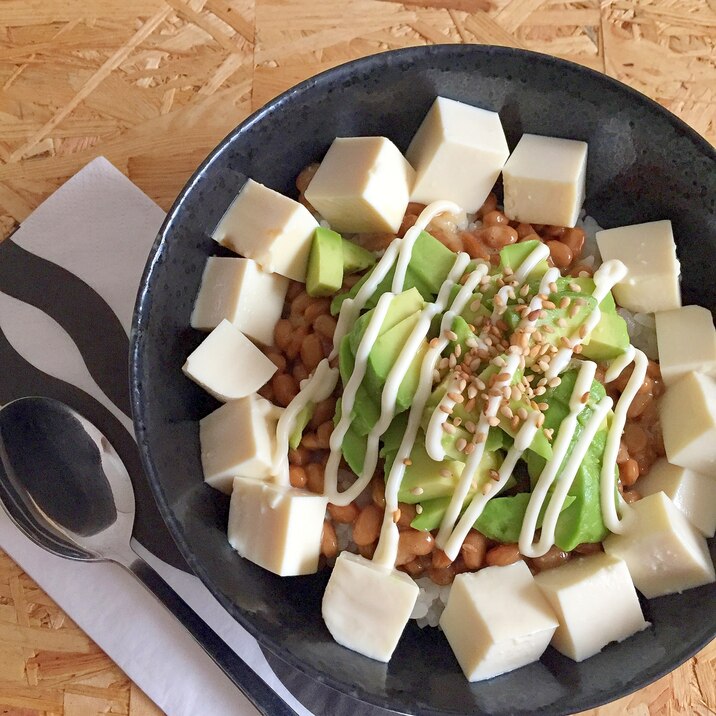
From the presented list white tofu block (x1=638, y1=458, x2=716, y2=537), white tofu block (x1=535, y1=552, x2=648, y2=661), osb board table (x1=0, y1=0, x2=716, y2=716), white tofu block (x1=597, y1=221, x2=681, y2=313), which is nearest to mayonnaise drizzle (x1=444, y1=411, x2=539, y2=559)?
white tofu block (x1=535, y1=552, x2=648, y2=661)

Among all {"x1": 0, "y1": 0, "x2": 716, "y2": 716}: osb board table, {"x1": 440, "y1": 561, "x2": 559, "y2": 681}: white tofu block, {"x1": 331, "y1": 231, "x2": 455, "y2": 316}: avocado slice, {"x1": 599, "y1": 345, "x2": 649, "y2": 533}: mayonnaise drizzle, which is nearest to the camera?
{"x1": 440, "y1": 561, "x2": 559, "y2": 681}: white tofu block

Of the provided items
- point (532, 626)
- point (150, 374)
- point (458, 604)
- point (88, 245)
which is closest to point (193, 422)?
point (150, 374)

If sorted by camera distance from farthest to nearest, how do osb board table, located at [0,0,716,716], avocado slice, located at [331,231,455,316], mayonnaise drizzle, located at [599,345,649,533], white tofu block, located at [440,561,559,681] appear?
osb board table, located at [0,0,716,716]
avocado slice, located at [331,231,455,316]
mayonnaise drizzle, located at [599,345,649,533]
white tofu block, located at [440,561,559,681]

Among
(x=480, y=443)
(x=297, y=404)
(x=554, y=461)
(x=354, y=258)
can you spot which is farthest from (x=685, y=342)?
(x=297, y=404)

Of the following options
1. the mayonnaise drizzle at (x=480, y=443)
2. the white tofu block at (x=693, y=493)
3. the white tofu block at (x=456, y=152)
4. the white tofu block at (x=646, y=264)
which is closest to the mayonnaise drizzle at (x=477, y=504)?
the mayonnaise drizzle at (x=480, y=443)

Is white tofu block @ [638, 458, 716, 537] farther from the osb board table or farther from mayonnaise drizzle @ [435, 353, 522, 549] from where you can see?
the osb board table

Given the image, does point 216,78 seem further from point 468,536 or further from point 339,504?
point 468,536

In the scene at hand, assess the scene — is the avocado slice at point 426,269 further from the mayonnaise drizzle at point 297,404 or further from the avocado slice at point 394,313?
the mayonnaise drizzle at point 297,404
